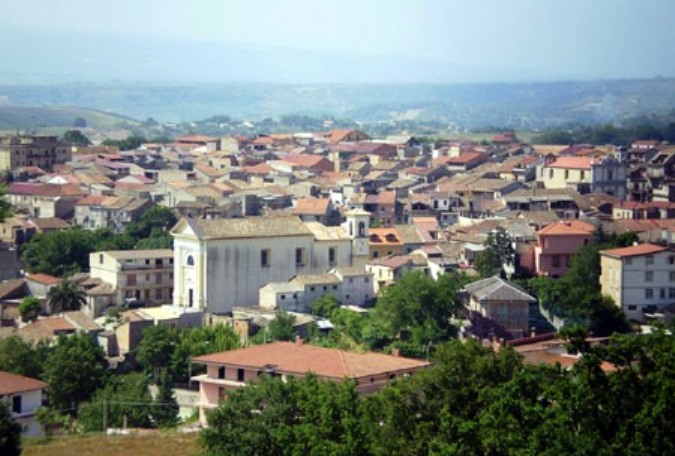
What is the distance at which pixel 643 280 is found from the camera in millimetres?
26984

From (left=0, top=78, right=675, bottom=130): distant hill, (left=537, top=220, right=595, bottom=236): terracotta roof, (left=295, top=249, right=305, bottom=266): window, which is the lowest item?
(left=0, top=78, right=675, bottom=130): distant hill

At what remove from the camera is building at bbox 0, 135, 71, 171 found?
49.3 m

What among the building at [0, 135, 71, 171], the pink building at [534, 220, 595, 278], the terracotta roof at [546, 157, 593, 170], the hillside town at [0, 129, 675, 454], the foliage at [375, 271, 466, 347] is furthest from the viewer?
the building at [0, 135, 71, 171]

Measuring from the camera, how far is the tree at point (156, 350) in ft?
78.1

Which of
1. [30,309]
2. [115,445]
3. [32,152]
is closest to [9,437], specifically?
[115,445]

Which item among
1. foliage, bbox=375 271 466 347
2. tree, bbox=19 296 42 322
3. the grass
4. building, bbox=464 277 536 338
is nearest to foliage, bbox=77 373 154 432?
the grass

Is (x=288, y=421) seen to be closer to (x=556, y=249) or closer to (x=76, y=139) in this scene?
(x=556, y=249)

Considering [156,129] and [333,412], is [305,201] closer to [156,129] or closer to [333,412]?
[333,412]

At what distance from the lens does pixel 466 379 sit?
1577cm

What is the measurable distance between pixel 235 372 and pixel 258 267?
7.20 m

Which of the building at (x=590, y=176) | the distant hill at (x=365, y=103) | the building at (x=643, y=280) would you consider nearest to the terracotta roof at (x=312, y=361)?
the building at (x=643, y=280)

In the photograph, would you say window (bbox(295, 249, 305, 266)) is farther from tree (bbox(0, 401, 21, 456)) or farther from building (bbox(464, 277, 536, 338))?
tree (bbox(0, 401, 21, 456))

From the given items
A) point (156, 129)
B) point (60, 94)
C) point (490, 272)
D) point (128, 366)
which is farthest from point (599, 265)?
point (60, 94)

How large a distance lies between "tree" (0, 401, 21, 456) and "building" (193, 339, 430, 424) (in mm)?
3511
